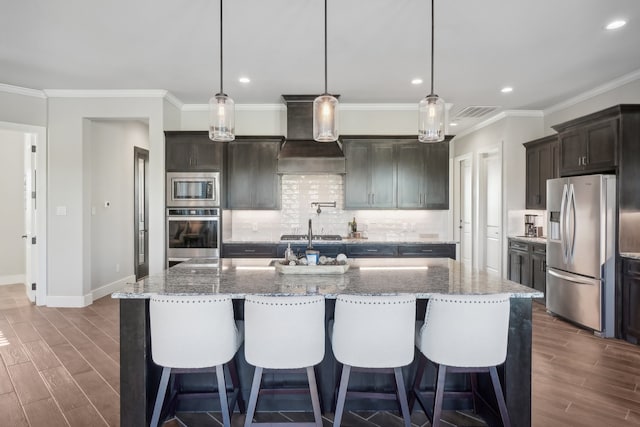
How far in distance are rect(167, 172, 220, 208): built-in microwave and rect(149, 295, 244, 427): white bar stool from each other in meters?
3.19

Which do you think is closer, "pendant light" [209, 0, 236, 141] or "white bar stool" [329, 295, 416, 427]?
"white bar stool" [329, 295, 416, 427]

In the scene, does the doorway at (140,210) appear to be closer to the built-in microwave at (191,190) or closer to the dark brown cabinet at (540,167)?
the built-in microwave at (191,190)

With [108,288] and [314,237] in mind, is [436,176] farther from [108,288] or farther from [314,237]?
[108,288]

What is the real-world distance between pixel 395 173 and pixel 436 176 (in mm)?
589

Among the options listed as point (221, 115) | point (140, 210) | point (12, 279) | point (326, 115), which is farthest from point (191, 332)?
point (12, 279)

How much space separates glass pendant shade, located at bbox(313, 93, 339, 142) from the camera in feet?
7.93

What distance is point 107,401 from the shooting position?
2.64m

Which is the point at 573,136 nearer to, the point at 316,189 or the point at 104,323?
the point at 316,189

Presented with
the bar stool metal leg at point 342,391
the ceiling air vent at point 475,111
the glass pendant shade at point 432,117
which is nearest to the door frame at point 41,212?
the bar stool metal leg at point 342,391

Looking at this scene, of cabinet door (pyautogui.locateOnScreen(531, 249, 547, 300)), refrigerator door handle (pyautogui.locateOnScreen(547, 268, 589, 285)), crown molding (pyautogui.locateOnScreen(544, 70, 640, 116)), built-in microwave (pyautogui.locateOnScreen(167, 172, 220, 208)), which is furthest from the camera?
built-in microwave (pyautogui.locateOnScreen(167, 172, 220, 208))

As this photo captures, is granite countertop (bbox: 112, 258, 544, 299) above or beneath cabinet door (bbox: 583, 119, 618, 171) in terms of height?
beneath

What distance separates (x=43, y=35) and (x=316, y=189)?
356 centimetres

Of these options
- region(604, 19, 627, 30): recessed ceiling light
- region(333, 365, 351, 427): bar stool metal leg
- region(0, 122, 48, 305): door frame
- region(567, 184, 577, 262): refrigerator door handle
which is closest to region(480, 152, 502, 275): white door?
region(567, 184, 577, 262): refrigerator door handle

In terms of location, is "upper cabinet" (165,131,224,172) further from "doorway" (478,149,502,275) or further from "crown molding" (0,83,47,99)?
"doorway" (478,149,502,275)
